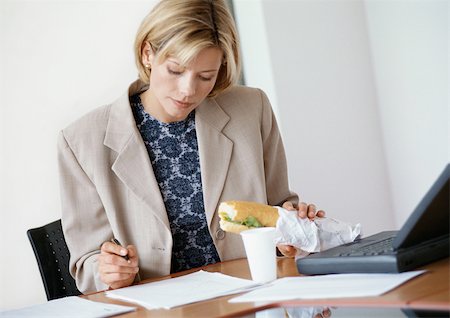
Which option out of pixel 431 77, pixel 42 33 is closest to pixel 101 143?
pixel 42 33

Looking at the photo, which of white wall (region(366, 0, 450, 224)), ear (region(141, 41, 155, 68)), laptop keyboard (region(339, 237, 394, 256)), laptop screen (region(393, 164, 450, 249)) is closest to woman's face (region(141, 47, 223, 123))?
ear (region(141, 41, 155, 68))

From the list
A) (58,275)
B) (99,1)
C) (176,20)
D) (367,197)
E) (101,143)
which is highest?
(99,1)

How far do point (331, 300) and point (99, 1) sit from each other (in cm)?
208

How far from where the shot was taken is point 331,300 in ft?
3.68

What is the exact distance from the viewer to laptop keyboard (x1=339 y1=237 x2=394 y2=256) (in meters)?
1.31

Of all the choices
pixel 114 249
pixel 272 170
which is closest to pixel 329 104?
pixel 272 170

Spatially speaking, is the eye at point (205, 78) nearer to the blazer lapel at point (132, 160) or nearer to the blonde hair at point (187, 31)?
the blonde hair at point (187, 31)

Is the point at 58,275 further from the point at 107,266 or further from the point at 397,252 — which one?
the point at 397,252

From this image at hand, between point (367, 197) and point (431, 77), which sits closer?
point (431, 77)

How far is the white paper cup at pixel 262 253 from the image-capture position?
1.44 metres

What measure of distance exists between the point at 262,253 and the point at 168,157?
70 cm

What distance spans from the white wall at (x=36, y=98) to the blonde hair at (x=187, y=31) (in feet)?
2.66

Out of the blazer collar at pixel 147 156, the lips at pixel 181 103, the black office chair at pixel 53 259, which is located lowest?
the black office chair at pixel 53 259

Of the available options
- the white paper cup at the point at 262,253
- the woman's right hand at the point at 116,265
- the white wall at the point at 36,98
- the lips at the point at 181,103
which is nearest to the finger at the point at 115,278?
the woman's right hand at the point at 116,265
